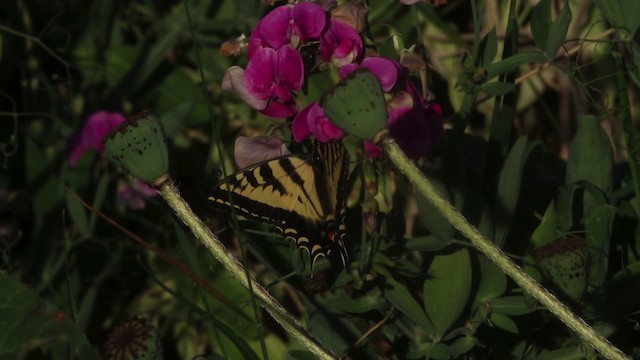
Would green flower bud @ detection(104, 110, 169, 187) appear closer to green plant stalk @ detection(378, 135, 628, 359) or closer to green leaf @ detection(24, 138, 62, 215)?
green plant stalk @ detection(378, 135, 628, 359)

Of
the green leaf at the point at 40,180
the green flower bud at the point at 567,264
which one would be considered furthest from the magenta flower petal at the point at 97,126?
the green flower bud at the point at 567,264

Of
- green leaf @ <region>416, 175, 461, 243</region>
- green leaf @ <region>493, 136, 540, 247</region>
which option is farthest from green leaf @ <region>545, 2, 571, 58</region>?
green leaf @ <region>416, 175, 461, 243</region>

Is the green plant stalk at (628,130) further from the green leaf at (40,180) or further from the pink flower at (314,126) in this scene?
the green leaf at (40,180)

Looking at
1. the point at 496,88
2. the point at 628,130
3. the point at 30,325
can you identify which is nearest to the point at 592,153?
the point at 628,130

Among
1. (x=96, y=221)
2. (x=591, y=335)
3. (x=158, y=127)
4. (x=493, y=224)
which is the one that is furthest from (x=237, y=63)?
(x=591, y=335)

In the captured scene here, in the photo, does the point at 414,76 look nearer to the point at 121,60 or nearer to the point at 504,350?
the point at 504,350

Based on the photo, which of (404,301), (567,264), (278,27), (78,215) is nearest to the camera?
(567,264)

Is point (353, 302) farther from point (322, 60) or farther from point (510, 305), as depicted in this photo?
point (322, 60)
